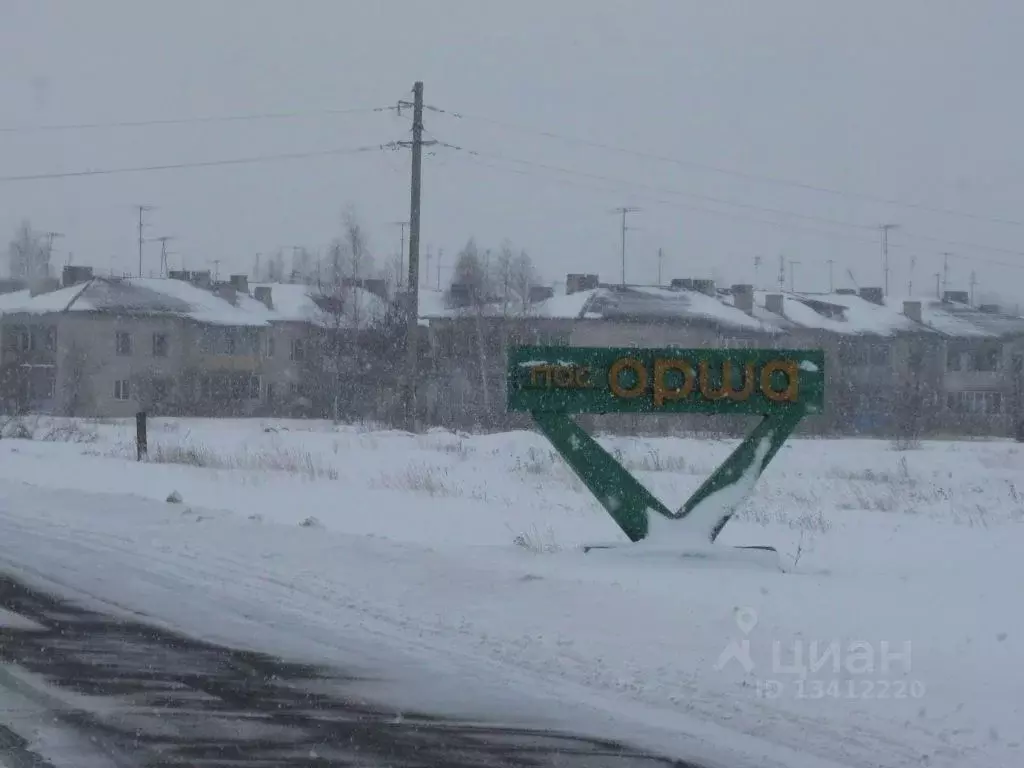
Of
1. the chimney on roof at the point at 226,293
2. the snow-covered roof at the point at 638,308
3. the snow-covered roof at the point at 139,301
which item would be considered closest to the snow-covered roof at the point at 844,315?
the snow-covered roof at the point at 638,308

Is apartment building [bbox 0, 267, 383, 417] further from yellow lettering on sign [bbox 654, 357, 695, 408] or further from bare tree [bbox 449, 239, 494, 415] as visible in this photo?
yellow lettering on sign [bbox 654, 357, 695, 408]

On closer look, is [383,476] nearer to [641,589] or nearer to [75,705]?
[641,589]

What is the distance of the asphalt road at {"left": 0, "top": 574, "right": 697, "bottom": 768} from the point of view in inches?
263

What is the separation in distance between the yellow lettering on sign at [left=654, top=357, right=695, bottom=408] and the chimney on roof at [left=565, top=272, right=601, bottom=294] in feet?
217

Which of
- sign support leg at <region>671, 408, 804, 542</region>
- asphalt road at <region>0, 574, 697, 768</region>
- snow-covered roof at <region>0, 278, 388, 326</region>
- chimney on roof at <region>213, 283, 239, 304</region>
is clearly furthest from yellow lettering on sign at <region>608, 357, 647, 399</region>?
chimney on roof at <region>213, 283, 239, 304</region>

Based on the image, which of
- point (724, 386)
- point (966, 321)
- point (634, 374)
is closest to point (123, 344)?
point (966, 321)

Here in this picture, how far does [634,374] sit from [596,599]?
9.69ft

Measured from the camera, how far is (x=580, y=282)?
79562 mm

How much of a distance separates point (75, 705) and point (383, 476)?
552 inches

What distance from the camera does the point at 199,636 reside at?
9633 mm

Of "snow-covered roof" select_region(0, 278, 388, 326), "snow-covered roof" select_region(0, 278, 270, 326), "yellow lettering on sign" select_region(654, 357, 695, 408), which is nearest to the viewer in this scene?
"yellow lettering on sign" select_region(654, 357, 695, 408)

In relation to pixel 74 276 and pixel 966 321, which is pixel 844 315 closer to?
pixel 966 321

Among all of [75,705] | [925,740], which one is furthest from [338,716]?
[925,740]

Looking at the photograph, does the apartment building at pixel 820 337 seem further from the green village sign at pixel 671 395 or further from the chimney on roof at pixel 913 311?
the green village sign at pixel 671 395
